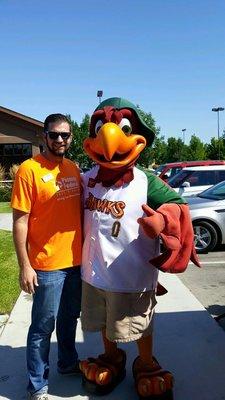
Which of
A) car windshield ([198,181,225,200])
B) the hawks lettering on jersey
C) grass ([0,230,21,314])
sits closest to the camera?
the hawks lettering on jersey

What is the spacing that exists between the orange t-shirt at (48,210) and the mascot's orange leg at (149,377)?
78 centimetres

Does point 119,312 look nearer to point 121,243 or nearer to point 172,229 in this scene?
point 121,243

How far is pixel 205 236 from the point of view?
26.7 ft

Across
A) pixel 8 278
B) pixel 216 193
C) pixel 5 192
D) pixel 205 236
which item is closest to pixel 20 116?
pixel 5 192

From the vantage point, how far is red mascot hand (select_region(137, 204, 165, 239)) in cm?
266

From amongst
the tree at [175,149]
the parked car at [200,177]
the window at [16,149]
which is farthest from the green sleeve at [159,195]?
the tree at [175,149]

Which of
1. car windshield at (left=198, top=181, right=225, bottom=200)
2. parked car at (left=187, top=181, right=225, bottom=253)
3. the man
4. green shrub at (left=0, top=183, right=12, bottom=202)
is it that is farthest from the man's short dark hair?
green shrub at (left=0, top=183, right=12, bottom=202)

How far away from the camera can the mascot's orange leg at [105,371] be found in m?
3.15

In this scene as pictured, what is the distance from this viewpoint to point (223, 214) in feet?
26.6

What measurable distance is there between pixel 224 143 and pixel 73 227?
48.1 meters

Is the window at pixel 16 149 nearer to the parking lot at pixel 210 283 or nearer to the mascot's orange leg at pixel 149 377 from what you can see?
the parking lot at pixel 210 283

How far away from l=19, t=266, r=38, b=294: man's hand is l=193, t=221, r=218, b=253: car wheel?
559 cm

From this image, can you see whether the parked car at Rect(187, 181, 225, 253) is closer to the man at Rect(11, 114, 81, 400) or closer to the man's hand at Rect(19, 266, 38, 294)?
the man at Rect(11, 114, 81, 400)

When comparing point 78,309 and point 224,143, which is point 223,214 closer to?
point 78,309
